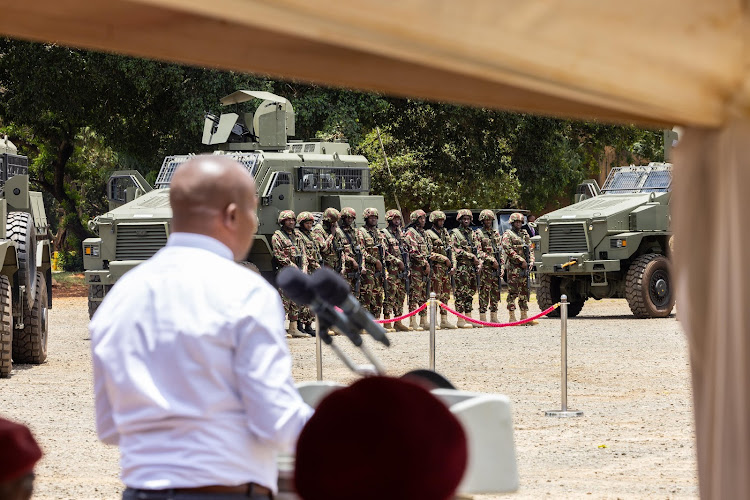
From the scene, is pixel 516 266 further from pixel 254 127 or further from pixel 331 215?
pixel 254 127

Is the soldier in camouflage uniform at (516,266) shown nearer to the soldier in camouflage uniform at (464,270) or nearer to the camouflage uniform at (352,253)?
the soldier in camouflage uniform at (464,270)

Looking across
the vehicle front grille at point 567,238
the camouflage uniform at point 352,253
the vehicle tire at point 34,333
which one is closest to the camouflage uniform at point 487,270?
the vehicle front grille at point 567,238

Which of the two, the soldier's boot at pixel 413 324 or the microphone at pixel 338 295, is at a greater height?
the microphone at pixel 338 295

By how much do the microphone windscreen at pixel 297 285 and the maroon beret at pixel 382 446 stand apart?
2.63 feet

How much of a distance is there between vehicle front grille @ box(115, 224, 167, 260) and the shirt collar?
15055 mm

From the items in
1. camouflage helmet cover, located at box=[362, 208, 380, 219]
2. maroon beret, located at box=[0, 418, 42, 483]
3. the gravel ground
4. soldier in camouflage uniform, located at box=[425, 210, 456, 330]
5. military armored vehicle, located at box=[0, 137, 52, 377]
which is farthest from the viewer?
soldier in camouflage uniform, located at box=[425, 210, 456, 330]

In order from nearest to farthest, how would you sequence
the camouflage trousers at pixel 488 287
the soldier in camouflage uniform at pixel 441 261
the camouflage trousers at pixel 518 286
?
the soldier in camouflage uniform at pixel 441 261 → the camouflage trousers at pixel 488 287 → the camouflage trousers at pixel 518 286

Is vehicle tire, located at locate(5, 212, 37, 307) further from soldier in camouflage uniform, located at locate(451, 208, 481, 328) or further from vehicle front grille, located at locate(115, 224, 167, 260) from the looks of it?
soldier in camouflage uniform, located at locate(451, 208, 481, 328)

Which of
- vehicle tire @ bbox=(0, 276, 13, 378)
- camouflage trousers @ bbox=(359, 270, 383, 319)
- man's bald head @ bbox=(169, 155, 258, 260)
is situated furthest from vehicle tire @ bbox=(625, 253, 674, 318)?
man's bald head @ bbox=(169, 155, 258, 260)

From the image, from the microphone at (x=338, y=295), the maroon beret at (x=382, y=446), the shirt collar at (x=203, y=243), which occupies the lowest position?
the maroon beret at (x=382, y=446)

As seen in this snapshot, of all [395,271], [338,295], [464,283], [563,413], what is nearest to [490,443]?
[338,295]

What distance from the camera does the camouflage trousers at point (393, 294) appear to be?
60.4 ft

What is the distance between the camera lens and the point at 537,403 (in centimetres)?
1062

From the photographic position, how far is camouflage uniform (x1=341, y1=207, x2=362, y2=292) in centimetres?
1788
